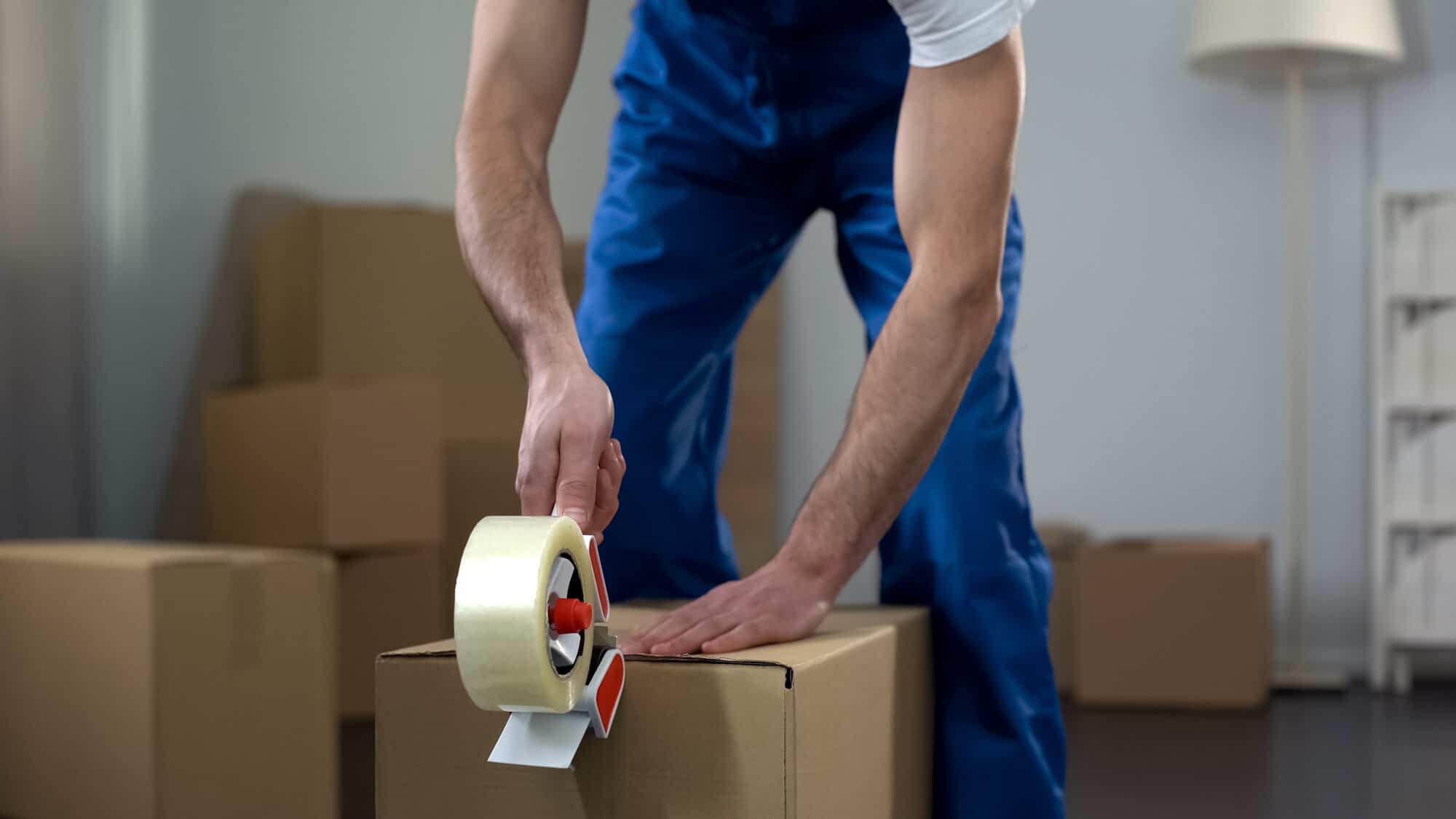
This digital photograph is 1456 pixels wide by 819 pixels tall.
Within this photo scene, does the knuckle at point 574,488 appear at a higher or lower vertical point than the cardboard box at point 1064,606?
higher

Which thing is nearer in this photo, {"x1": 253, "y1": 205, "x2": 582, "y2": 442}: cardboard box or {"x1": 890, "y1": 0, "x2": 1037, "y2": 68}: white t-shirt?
{"x1": 890, "y1": 0, "x2": 1037, "y2": 68}: white t-shirt

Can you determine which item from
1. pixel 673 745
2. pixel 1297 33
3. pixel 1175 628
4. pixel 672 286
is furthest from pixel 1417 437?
pixel 673 745

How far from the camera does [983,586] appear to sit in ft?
3.97

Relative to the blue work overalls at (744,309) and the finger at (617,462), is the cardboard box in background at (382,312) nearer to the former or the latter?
the blue work overalls at (744,309)

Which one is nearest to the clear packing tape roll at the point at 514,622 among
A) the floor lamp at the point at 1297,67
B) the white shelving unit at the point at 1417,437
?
the floor lamp at the point at 1297,67

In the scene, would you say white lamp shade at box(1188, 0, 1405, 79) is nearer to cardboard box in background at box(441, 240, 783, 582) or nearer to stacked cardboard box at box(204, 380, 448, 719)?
cardboard box in background at box(441, 240, 783, 582)

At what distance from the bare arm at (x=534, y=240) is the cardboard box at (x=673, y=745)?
131 millimetres

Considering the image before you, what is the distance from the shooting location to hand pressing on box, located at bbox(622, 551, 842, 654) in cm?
92

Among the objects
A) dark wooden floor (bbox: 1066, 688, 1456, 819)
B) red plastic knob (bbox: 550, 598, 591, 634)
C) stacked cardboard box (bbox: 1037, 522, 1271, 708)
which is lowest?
dark wooden floor (bbox: 1066, 688, 1456, 819)

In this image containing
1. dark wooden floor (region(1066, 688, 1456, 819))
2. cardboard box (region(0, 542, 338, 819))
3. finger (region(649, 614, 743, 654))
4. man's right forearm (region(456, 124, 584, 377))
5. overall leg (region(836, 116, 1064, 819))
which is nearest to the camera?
finger (region(649, 614, 743, 654))

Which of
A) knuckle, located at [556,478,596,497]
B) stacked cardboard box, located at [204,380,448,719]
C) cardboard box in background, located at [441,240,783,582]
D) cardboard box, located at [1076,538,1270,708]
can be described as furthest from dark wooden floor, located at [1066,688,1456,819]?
knuckle, located at [556,478,596,497]

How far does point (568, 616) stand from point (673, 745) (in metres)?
0.11

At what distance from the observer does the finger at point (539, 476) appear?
0.94 meters

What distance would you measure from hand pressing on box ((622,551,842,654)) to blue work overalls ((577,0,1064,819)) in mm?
210
